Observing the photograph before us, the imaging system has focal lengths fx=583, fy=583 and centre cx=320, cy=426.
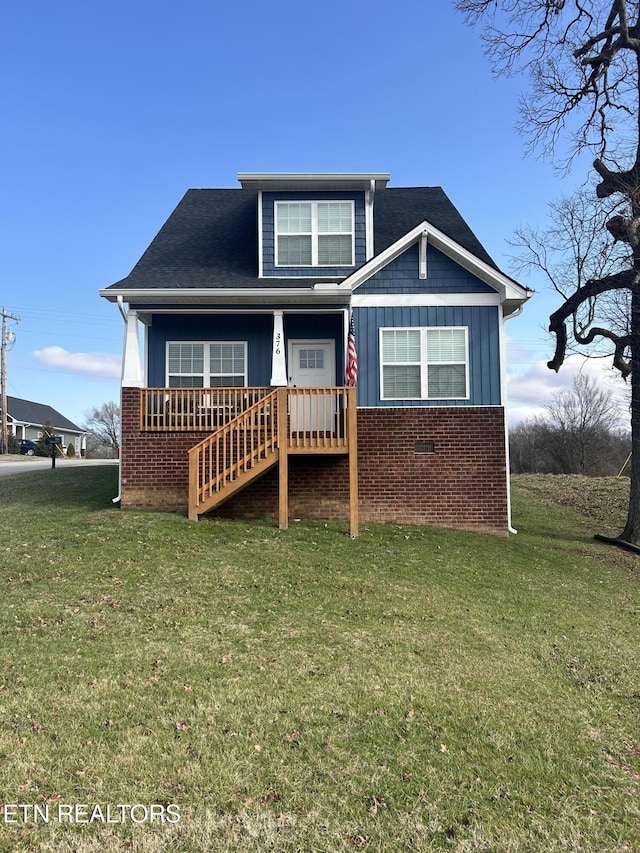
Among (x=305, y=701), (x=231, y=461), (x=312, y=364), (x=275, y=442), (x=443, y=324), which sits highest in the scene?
(x=443, y=324)

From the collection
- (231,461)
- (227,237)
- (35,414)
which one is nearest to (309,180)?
(227,237)

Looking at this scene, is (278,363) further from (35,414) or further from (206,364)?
(35,414)

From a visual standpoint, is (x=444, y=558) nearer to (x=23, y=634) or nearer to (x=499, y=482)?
(x=499, y=482)

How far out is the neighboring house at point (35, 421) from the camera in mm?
51188

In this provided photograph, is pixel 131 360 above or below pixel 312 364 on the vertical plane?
below

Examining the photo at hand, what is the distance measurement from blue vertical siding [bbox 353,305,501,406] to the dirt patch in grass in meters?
5.81

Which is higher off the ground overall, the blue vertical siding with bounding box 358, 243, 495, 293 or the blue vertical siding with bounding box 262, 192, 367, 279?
the blue vertical siding with bounding box 262, 192, 367, 279

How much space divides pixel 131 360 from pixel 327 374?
13.7 feet

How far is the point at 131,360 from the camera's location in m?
11.3

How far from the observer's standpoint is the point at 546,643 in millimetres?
6012

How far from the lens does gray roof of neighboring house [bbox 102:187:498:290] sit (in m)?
12.1

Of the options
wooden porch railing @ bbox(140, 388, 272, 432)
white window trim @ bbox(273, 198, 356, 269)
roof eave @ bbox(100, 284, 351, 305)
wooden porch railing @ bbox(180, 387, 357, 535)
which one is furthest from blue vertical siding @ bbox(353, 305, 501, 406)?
wooden porch railing @ bbox(140, 388, 272, 432)

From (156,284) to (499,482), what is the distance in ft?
25.8

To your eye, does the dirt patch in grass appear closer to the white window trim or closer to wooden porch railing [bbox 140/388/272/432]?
the white window trim
